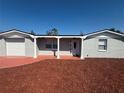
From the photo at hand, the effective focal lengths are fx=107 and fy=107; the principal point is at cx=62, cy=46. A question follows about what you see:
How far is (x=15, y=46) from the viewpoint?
53.3ft

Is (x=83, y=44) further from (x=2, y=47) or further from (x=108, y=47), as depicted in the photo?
(x=2, y=47)

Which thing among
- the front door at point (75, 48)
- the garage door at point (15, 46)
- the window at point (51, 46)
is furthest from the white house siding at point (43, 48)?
the front door at point (75, 48)

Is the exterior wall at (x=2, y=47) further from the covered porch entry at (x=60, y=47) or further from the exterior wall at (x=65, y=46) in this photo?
the exterior wall at (x=65, y=46)

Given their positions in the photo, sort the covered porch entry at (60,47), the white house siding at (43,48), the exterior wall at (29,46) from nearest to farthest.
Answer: the exterior wall at (29,46) < the covered porch entry at (60,47) < the white house siding at (43,48)

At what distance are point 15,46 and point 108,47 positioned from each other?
13.7 meters

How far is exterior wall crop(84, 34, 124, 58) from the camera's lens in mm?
15070

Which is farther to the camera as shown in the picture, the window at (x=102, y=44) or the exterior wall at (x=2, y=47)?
the exterior wall at (x=2, y=47)

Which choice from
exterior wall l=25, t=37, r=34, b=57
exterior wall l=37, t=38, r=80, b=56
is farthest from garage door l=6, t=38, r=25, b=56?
exterior wall l=37, t=38, r=80, b=56

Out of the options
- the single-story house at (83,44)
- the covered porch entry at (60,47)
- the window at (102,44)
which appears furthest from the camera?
the covered porch entry at (60,47)

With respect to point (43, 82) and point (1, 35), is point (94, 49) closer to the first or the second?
point (43, 82)

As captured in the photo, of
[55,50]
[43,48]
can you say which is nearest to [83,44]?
[55,50]

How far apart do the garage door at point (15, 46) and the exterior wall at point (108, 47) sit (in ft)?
30.6

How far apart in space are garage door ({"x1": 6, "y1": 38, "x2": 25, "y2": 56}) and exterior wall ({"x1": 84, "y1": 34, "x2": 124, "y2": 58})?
9.32m

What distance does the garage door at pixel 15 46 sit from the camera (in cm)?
1609
